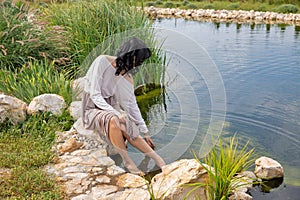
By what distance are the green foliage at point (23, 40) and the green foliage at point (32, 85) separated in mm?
209

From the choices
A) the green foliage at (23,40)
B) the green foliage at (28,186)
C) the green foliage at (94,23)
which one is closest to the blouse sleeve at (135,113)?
the green foliage at (28,186)

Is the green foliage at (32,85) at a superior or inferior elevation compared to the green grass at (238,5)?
inferior

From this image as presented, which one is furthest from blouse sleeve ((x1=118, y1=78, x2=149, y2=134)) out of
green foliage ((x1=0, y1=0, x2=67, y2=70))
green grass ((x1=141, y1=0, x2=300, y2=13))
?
green grass ((x1=141, y1=0, x2=300, y2=13))

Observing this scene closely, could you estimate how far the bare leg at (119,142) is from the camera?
3.29 metres

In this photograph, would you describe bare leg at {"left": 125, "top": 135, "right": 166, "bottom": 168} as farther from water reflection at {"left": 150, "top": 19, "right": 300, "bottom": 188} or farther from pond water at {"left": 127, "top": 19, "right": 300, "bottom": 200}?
water reflection at {"left": 150, "top": 19, "right": 300, "bottom": 188}

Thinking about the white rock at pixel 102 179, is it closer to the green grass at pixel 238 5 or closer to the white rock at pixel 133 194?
the white rock at pixel 133 194

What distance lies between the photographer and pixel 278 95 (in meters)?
5.73

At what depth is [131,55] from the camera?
3.31 meters

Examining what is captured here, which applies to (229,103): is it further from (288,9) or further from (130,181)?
(288,9)

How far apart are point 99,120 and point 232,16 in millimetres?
13653

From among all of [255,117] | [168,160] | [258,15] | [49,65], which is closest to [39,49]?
[49,65]

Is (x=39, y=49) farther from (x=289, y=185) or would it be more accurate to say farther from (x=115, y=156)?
(x=289, y=185)

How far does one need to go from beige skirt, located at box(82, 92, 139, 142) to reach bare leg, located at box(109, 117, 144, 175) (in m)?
0.05

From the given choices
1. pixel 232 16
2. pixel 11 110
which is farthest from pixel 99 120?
pixel 232 16
